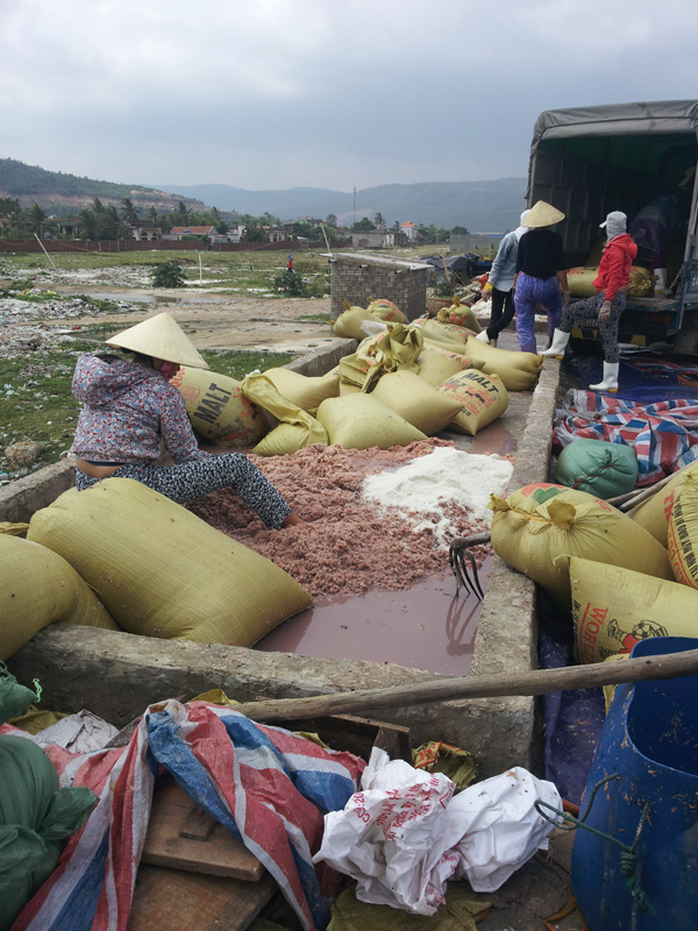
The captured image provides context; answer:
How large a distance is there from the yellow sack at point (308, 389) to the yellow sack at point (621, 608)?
3.12m

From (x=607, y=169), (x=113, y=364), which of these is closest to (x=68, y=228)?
(x=607, y=169)

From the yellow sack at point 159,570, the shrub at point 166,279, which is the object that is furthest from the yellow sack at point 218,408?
the shrub at point 166,279

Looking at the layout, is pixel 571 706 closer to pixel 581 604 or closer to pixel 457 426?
pixel 581 604

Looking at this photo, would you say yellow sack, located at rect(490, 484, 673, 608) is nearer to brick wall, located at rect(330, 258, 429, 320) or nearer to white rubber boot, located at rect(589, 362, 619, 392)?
white rubber boot, located at rect(589, 362, 619, 392)

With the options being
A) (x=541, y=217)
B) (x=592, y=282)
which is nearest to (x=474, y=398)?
(x=541, y=217)

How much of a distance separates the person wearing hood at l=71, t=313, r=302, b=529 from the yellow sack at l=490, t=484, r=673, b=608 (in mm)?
1246

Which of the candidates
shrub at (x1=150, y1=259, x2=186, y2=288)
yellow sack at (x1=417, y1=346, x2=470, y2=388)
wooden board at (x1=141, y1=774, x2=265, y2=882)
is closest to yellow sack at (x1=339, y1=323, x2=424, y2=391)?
yellow sack at (x1=417, y1=346, x2=470, y2=388)

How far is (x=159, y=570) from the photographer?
7.47ft

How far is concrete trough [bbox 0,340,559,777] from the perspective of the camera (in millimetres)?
1704

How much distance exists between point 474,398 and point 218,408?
1.94 metres

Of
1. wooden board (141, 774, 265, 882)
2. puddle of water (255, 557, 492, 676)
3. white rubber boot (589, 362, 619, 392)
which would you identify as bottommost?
puddle of water (255, 557, 492, 676)

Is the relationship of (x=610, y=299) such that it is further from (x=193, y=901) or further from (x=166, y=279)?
(x=166, y=279)

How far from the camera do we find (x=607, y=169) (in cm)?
888

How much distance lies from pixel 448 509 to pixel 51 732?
212 cm
